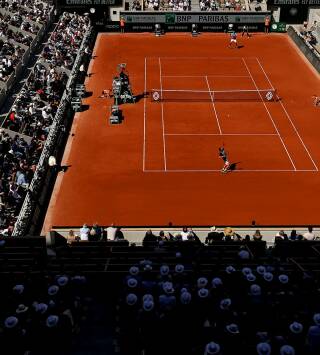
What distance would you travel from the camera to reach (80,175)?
98.5 ft

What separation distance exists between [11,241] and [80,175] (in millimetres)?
12361

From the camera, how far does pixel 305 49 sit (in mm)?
50031

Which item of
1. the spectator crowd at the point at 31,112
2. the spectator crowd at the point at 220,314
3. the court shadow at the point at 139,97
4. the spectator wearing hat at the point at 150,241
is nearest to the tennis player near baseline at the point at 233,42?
the spectator crowd at the point at 31,112

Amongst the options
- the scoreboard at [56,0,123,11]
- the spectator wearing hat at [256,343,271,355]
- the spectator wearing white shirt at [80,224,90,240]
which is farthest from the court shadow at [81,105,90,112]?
the spectator wearing hat at [256,343,271,355]

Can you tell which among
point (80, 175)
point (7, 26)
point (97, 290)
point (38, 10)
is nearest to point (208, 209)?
point (80, 175)

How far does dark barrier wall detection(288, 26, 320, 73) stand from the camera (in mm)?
46559

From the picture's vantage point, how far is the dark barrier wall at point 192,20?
5578cm

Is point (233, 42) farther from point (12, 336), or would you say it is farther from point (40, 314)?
point (12, 336)

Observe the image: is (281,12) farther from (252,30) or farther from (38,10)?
(38,10)

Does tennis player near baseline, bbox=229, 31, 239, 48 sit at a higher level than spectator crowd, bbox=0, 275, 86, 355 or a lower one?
higher

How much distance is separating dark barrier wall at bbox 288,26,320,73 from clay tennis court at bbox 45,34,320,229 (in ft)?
2.25

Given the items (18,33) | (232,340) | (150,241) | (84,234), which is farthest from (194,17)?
(232,340)

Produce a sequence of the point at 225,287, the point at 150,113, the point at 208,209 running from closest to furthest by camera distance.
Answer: the point at 225,287 → the point at 208,209 → the point at 150,113

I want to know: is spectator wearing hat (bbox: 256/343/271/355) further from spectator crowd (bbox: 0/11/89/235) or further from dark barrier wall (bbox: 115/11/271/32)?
dark barrier wall (bbox: 115/11/271/32)
